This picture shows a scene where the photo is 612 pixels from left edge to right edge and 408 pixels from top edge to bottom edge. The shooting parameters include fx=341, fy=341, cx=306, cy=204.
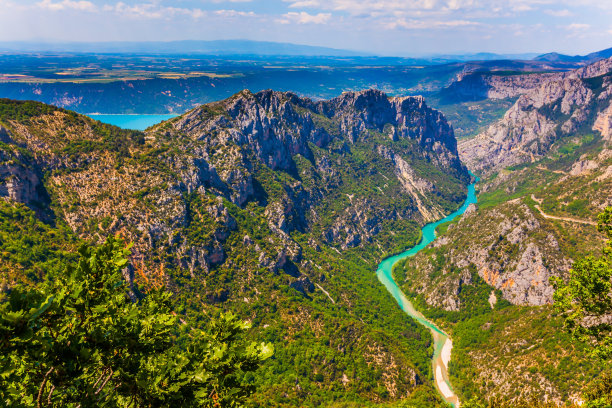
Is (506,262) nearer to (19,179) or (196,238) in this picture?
(196,238)

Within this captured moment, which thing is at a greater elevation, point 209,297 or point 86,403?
point 86,403

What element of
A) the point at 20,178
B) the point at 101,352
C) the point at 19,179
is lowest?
the point at 19,179

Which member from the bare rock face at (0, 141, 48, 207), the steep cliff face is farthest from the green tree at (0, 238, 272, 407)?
the bare rock face at (0, 141, 48, 207)

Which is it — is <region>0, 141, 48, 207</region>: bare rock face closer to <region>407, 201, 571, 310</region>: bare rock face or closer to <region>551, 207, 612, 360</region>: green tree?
<region>551, 207, 612, 360</region>: green tree

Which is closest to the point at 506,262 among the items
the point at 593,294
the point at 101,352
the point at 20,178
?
the point at 593,294

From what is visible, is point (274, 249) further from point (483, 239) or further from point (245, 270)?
point (483, 239)

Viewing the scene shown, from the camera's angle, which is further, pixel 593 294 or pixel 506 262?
pixel 506 262

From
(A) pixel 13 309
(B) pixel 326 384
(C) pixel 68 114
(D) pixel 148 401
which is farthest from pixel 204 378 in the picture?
(C) pixel 68 114

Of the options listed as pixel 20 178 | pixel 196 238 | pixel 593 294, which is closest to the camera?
Answer: pixel 593 294

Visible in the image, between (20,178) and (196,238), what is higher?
(20,178)
